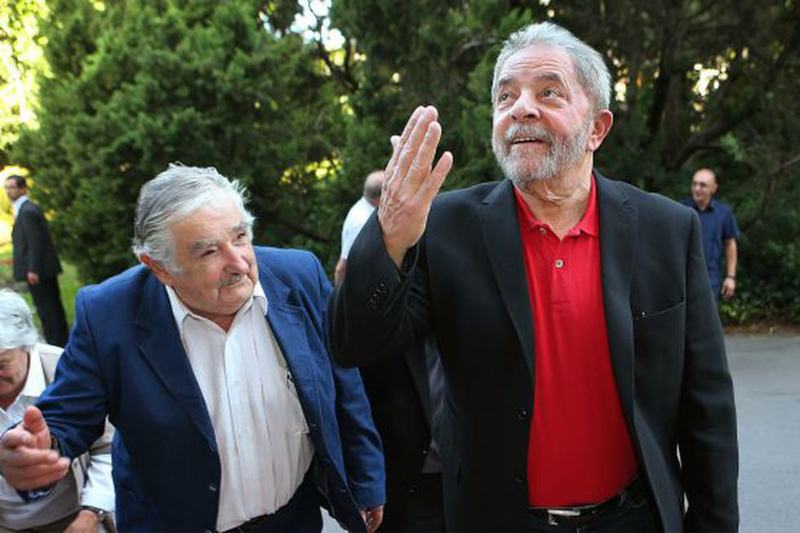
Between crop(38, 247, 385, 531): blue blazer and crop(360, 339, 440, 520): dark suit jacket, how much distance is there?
0.86 feet

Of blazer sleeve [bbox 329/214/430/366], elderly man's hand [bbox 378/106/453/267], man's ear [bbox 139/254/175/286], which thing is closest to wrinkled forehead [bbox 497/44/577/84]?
elderly man's hand [bbox 378/106/453/267]

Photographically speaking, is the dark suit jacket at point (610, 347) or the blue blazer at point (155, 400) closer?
the dark suit jacket at point (610, 347)

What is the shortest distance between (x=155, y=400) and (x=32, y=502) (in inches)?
32.0

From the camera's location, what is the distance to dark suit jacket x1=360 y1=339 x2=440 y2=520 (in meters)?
2.49

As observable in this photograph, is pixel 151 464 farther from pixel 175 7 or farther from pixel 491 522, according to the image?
pixel 175 7

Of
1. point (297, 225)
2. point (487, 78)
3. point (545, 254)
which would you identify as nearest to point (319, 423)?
point (545, 254)

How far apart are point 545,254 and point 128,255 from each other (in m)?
7.60

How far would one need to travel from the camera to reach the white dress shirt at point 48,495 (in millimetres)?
2609

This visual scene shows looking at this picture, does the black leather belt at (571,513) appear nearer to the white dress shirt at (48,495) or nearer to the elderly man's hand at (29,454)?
the elderly man's hand at (29,454)

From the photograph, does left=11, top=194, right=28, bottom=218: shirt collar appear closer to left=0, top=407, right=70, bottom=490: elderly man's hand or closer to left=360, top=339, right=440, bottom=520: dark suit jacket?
left=360, top=339, right=440, bottom=520: dark suit jacket

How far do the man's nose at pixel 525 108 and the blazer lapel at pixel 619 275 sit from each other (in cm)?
28

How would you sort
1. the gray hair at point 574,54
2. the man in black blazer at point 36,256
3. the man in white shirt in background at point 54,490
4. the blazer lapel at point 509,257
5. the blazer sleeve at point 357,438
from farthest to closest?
the man in black blazer at point 36,256 → the man in white shirt in background at point 54,490 → the blazer sleeve at point 357,438 → the gray hair at point 574,54 → the blazer lapel at point 509,257

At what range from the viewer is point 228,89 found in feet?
27.8

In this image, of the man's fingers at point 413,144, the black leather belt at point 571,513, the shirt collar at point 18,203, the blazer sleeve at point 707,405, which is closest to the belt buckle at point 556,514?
the black leather belt at point 571,513
